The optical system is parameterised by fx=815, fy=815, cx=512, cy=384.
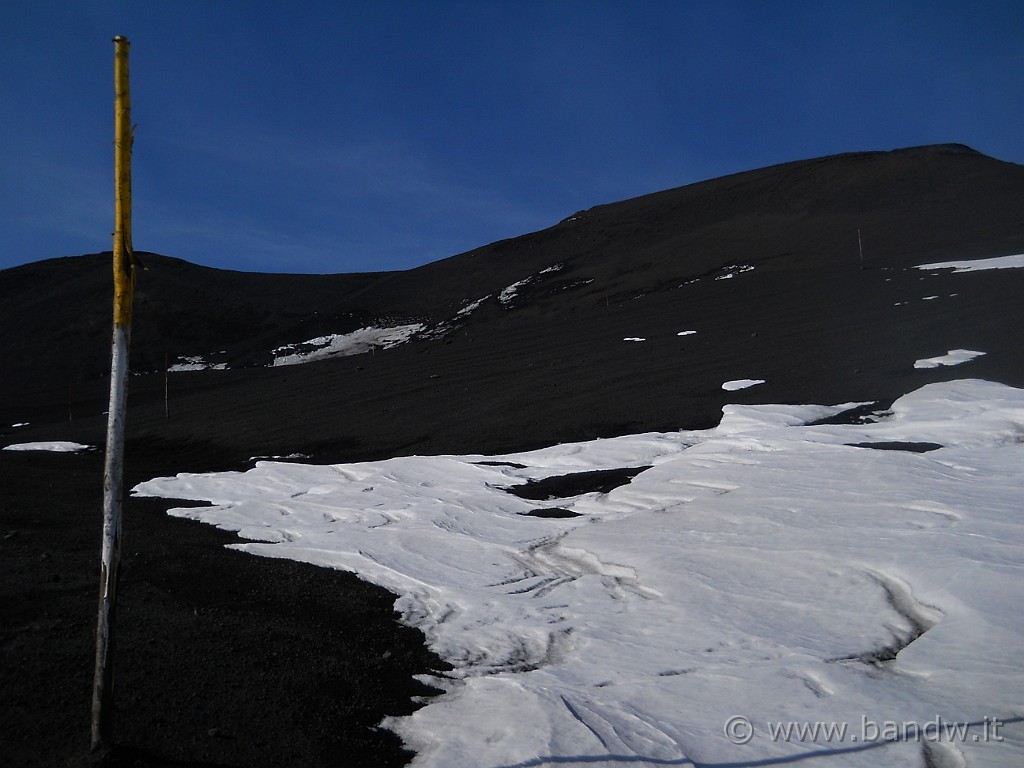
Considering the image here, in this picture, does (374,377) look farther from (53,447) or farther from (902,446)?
(902,446)

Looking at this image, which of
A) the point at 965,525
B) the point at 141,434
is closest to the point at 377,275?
the point at 141,434

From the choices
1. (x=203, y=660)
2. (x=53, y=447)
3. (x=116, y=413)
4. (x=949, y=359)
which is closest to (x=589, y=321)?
(x=949, y=359)

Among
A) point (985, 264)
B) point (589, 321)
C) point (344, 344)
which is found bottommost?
point (344, 344)

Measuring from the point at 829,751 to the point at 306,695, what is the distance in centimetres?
287

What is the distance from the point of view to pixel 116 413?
3.72m

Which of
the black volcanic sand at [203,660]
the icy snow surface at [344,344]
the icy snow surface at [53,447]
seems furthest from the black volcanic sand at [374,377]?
the icy snow surface at [344,344]

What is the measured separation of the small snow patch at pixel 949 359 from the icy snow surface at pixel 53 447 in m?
20.2

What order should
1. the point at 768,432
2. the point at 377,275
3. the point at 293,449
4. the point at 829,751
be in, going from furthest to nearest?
the point at 377,275
the point at 293,449
the point at 768,432
the point at 829,751

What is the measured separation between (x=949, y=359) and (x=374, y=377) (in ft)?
51.8

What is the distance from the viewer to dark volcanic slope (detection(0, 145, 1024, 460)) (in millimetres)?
18625

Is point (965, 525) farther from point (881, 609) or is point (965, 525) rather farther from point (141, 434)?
point (141, 434)

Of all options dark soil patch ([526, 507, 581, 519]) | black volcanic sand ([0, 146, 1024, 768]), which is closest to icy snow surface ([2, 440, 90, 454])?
black volcanic sand ([0, 146, 1024, 768])

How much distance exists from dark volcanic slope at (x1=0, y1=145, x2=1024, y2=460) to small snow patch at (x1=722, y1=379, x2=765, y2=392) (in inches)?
12.2

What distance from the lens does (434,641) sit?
19.6 ft
